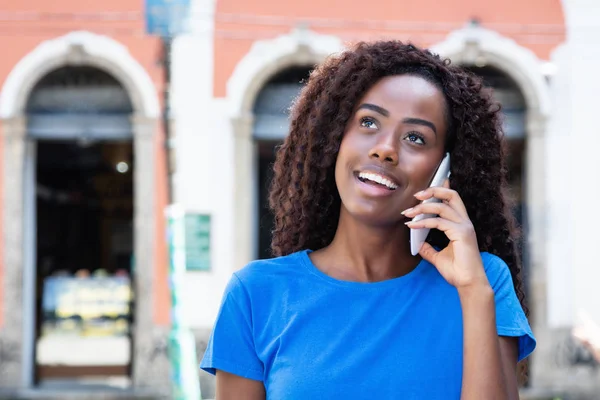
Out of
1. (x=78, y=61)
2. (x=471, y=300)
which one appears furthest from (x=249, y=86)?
(x=471, y=300)

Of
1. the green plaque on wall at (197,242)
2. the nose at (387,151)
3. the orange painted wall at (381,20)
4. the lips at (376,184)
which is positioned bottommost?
the lips at (376,184)

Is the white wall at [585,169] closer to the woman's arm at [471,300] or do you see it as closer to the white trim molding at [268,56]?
the white trim molding at [268,56]

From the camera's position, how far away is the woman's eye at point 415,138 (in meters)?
1.67

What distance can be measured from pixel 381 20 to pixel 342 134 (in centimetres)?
791

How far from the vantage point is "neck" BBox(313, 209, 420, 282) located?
1.71m

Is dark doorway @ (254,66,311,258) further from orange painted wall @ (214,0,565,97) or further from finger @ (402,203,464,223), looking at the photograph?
finger @ (402,203,464,223)

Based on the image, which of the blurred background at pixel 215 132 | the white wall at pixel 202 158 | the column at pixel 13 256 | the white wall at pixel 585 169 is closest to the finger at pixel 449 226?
the blurred background at pixel 215 132

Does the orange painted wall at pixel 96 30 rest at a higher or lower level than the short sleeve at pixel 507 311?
higher

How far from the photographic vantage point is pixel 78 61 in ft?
31.0

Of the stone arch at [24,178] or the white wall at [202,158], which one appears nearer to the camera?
the white wall at [202,158]

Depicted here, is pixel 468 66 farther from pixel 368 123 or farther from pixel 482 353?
pixel 482 353

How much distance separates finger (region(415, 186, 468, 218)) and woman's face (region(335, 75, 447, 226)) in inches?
1.9

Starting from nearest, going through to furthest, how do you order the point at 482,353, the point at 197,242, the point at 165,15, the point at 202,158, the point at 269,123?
the point at 482,353
the point at 165,15
the point at 197,242
the point at 202,158
the point at 269,123

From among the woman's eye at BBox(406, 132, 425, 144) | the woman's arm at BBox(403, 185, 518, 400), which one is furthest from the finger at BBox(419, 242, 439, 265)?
the woman's eye at BBox(406, 132, 425, 144)
